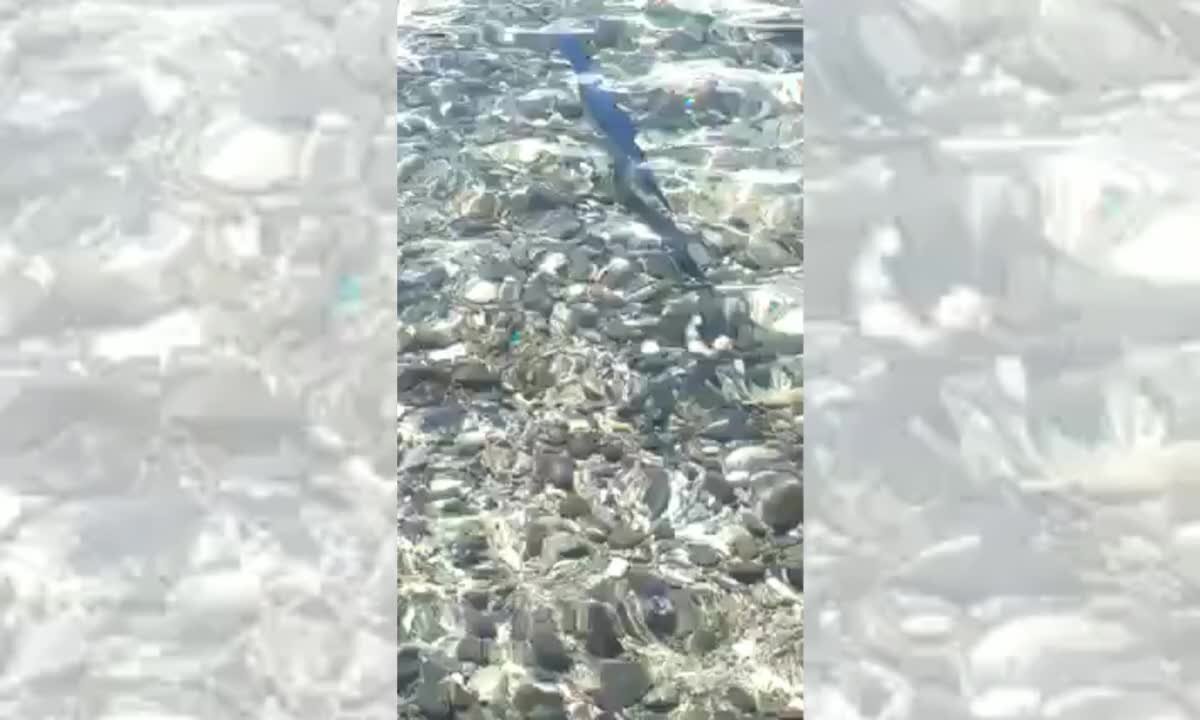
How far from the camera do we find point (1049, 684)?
2.23 feet

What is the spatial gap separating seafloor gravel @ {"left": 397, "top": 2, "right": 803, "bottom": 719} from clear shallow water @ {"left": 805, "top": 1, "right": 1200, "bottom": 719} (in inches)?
1.4

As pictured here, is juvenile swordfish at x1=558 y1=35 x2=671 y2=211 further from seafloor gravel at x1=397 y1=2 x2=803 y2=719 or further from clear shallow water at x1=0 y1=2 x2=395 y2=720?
clear shallow water at x1=0 y1=2 x2=395 y2=720

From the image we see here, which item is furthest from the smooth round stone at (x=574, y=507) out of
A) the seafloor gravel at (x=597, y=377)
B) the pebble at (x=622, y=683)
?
the pebble at (x=622, y=683)

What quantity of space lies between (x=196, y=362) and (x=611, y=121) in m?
0.34

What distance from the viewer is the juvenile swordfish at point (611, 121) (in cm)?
71

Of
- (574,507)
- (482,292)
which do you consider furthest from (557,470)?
(482,292)

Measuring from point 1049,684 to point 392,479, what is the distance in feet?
1.54

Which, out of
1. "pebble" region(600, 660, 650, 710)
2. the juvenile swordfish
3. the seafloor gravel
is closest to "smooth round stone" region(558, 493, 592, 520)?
the seafloor gravel

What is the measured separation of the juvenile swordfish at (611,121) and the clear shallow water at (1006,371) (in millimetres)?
122

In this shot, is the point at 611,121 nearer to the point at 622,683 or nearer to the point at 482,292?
the point at 482,292

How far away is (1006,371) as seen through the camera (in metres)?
0.69

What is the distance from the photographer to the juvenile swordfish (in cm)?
71

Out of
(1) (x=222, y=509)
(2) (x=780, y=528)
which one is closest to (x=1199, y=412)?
(2) (x=780, y=528)

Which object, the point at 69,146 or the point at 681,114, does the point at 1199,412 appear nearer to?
the point at 681,114
